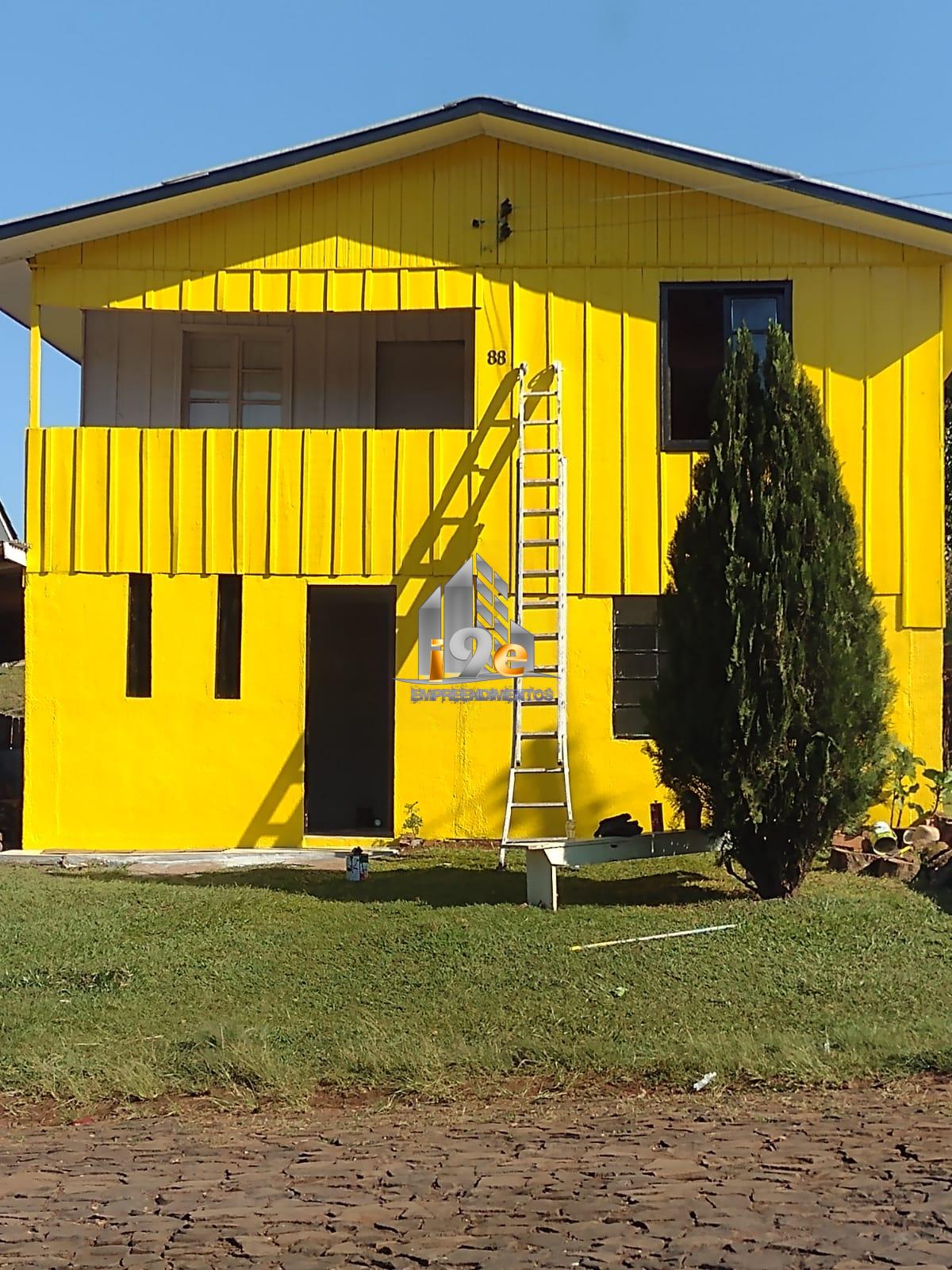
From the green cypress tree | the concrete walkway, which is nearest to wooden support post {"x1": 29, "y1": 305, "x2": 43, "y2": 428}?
the concrete walkway

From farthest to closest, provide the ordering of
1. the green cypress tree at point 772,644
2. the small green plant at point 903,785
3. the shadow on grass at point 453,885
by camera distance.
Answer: the small green plant at point 903,785 < the shadow on grass at point 453,885 < the green cypress tree at point 772,644

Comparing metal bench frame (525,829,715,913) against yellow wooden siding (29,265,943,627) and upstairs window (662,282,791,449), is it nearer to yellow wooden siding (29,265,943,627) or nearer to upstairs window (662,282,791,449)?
yellow wooden siding (29,265,943,627)

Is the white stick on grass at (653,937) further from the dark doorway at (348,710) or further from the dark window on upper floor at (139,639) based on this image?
the dark doorway at (348,710)

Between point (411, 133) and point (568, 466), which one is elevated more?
point (411, 133)

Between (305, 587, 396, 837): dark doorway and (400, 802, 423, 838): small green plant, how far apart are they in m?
3.20

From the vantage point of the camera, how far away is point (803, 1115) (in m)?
5.92

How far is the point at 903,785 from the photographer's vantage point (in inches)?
515

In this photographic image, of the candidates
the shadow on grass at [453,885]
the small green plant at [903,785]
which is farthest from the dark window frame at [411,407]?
the small green plant at [903,785]

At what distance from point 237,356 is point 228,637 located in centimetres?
343

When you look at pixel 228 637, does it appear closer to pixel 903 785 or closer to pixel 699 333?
pixel 699 333

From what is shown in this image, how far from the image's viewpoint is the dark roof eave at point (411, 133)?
12992 mm

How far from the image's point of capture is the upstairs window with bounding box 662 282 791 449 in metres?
13.7

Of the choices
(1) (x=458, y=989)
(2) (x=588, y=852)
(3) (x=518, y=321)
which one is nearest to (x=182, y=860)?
(2) (x=588, y=852)

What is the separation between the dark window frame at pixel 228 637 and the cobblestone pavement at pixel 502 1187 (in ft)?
25.2
